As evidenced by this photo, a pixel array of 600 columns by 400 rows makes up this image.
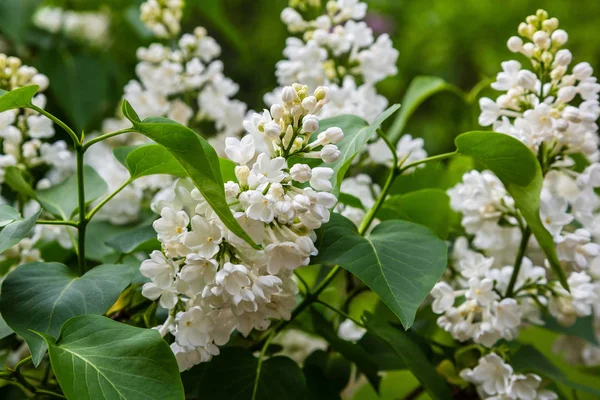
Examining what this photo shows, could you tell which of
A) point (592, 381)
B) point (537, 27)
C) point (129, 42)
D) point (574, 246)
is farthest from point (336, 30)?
point (129, 42)

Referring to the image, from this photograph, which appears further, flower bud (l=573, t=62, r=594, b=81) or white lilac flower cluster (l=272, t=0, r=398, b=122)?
white lilac flower cluster (l=272, t=0, r=398, b=122)

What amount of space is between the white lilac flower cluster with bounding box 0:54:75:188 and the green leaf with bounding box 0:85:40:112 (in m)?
0.16

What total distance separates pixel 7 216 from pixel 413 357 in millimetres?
293

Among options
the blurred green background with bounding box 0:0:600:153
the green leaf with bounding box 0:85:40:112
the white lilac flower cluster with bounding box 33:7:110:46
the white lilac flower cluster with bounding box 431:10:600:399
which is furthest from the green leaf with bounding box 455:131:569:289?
the white lilac flower cluster with bounding box 33:7:110:46

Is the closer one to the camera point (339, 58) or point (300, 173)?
point (300, 173)

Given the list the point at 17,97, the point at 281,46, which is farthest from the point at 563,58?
the point at 281,46

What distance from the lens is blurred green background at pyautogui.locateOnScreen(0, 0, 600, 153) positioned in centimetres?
96

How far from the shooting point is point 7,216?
1.37ft

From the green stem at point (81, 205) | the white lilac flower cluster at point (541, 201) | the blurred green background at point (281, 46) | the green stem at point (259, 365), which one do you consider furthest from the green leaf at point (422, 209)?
the blurred green background at point (281, 46)

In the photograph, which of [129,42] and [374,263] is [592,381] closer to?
[374,263]

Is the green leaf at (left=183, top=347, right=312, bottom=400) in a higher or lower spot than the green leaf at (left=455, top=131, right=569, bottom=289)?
lower

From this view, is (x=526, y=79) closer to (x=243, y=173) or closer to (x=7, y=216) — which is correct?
(x=243, y=173)

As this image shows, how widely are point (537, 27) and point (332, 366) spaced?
0.34m

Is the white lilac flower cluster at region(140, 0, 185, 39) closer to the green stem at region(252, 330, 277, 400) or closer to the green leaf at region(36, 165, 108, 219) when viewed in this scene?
the green leaf at region(36, 165, 108, 219)
